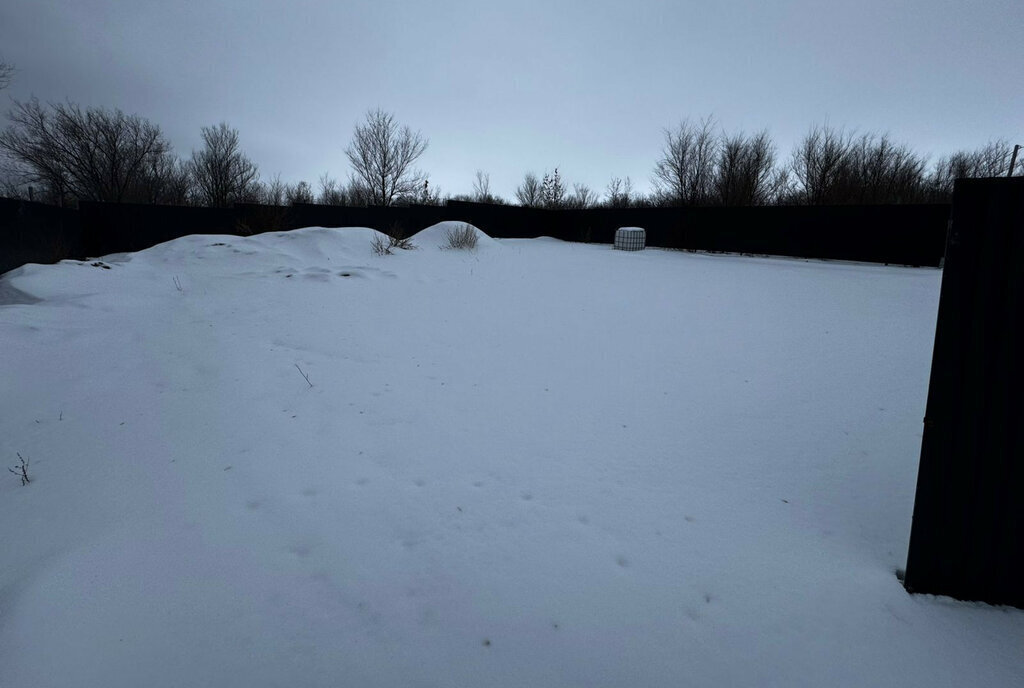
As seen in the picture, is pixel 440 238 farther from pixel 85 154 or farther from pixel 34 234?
pixel 85 154

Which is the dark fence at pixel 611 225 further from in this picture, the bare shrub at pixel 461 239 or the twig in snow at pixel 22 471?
the twig in snow at pixel 22 471

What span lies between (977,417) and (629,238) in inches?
566

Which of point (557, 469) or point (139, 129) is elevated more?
point (139, 129)

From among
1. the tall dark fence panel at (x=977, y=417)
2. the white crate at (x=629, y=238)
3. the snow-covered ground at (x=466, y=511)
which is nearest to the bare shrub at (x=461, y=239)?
the white crate at (x=629, y=238)

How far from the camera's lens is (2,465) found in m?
2.44

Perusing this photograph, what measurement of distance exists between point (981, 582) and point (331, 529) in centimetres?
233

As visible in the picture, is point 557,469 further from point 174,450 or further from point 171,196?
point 171,196

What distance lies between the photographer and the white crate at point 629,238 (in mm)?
14961

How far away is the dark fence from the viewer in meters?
9.67

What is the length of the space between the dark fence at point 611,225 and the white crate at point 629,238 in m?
1.29

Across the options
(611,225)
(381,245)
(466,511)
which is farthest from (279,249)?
(611,225)

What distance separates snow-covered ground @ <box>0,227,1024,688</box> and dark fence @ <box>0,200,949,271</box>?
7570 mm

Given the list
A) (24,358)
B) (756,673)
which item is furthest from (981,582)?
(24,358)

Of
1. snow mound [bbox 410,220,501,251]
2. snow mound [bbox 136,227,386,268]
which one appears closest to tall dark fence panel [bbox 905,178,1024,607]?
snow mound [bbox 136,227,386,268]
